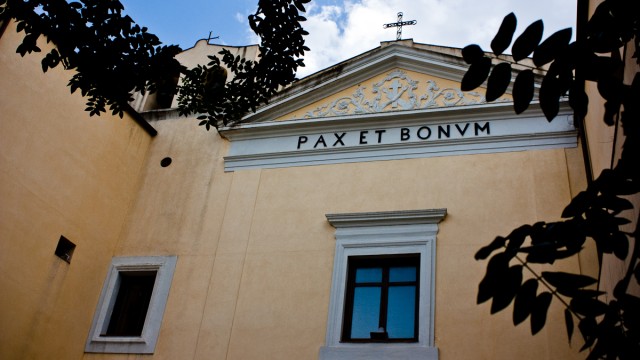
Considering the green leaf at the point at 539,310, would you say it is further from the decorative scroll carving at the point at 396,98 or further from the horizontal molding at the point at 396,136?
the decorative scroll carving at the point at 396,98

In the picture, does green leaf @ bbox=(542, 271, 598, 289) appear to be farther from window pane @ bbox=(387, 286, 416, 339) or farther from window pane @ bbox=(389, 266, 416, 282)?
window pane @ bbox=(389, 266, 416, 282)

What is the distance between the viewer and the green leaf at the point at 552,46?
304 cm

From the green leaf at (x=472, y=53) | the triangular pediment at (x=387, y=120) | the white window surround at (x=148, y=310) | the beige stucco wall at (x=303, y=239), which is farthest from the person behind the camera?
the triangular pediment at (x=387, y=120)

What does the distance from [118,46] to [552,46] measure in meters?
4.78

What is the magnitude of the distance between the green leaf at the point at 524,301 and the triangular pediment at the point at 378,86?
835 cm

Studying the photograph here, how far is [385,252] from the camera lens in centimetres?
986

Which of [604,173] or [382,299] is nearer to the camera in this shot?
[604,173]

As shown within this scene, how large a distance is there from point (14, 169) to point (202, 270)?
3.17 meters

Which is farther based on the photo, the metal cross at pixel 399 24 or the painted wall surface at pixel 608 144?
the metal cross at pixel 399 24

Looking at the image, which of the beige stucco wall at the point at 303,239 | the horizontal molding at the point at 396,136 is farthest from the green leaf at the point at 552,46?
the horizontal molding at the point at 396,136

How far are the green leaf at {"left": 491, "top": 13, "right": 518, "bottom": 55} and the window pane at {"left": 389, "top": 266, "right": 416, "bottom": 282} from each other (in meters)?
6.95

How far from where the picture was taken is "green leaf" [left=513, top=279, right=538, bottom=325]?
2.93 meters

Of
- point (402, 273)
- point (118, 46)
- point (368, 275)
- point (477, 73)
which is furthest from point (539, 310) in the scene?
point (368, 275)

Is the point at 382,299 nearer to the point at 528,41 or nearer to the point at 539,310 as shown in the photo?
the point at 539,310
